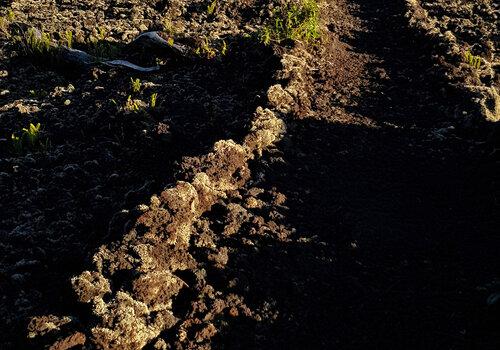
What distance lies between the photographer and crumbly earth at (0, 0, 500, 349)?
2.41 metres

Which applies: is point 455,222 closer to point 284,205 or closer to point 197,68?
point 284,205

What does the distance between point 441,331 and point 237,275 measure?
1.28 metres

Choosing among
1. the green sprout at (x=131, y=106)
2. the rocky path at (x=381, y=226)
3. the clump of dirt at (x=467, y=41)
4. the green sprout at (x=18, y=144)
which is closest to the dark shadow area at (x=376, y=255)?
the rocky path at (x=381, y=226)

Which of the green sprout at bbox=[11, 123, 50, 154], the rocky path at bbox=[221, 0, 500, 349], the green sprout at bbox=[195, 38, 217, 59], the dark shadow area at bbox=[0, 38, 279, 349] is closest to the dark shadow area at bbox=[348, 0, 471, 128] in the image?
the rocky path at bbox=[221, 0, 500, 349]

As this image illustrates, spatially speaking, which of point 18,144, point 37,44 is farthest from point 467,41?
point 18,144

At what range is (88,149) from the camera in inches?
154

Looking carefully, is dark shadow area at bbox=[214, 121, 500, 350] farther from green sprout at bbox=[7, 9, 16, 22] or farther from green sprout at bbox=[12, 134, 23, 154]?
green sprout at bbox=[7, 9, 16, 22]

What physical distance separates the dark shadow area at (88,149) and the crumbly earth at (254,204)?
0.6 inches

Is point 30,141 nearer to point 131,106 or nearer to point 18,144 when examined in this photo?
point 18,144

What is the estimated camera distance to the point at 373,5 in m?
8.70

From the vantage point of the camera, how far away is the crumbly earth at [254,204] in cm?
241

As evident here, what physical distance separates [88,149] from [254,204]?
1.79 m

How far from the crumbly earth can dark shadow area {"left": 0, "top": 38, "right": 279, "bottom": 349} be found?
0.05 feet

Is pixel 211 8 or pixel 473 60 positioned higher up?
pixel 473 60
